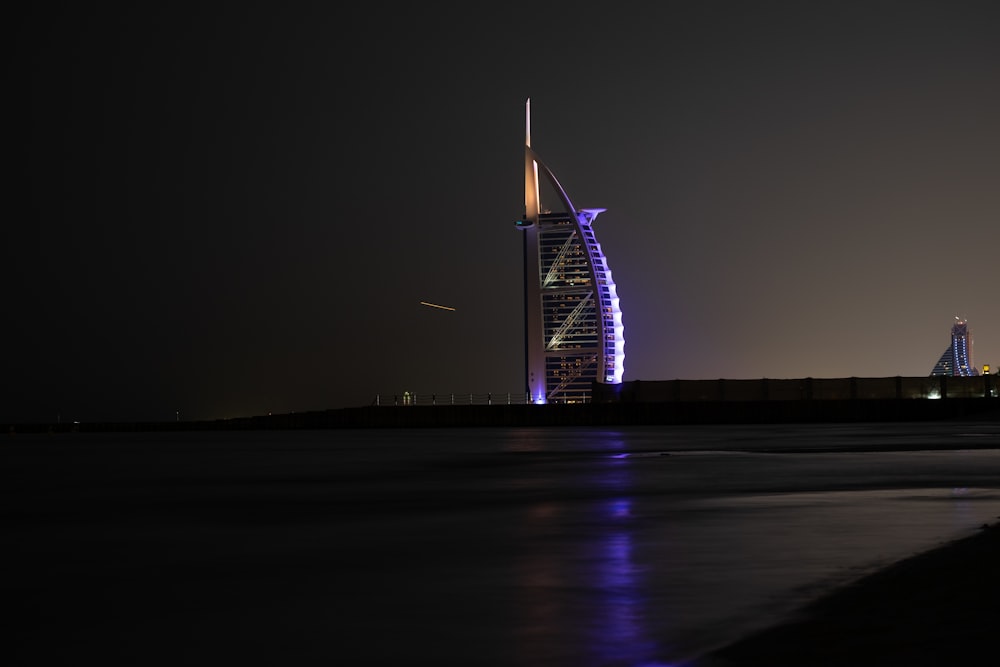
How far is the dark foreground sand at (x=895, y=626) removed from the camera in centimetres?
638

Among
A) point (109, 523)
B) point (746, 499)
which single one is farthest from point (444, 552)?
point (746, 499)

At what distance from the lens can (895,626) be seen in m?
7.20

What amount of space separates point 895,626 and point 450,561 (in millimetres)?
4614

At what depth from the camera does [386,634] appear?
743 centimetres

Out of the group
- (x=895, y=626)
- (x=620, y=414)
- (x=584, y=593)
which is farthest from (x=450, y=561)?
(x=620, y=414)

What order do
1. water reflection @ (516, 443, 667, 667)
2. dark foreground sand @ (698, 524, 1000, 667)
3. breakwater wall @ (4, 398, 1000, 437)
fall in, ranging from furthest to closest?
breakwater wall @ (4, 398, 1000, 437), water reflection @ (516, 443, 667, 667), dark foreground sand @ (698, 524, 1000, 667)

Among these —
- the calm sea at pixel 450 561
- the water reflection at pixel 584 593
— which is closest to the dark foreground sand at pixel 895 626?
the calm sea at pixel 450 561

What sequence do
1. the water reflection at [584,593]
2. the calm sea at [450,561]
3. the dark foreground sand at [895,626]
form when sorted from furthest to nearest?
the calm sea at [450,561]
the water reflection at [584,593]
the dark foreground sand at [895,626]

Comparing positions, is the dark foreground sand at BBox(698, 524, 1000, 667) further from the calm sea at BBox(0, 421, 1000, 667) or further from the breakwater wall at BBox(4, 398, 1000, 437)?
the breakwater wall at BBox(4, 398, 1000, 437)

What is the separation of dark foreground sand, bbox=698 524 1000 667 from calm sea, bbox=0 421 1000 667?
0.26 meters

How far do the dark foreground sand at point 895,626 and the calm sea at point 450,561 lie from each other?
0.26 m

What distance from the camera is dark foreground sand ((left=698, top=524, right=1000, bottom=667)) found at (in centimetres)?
638

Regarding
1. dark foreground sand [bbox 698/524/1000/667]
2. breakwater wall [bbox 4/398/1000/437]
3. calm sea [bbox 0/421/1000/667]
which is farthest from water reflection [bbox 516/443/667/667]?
breakwater wall [bbox 4/398/1000/437]

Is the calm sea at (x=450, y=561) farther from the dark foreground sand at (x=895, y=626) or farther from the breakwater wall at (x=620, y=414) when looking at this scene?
the breakwater wall at (x=620, y=414)
